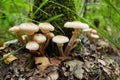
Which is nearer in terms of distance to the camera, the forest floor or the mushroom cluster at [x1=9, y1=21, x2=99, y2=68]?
the mushroom cluster at [x1=9, y1=21, x2=99, y2=68]

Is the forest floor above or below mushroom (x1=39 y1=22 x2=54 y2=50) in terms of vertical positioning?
below

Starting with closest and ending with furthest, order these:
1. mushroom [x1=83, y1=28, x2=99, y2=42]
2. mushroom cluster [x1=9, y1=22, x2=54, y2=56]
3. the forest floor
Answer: mushroom cluster [x1=9, y1=22, x2=54, y2=56] → the forest floor → mushroom [x1=83, y1=28, x2=99, y2=42]

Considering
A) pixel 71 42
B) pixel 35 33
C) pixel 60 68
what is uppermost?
pixel 35 33

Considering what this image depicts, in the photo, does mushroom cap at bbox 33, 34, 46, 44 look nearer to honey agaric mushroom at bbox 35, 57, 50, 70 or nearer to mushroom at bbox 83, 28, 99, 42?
honey agaric mushroom at bbox 35, 57, 50, 70

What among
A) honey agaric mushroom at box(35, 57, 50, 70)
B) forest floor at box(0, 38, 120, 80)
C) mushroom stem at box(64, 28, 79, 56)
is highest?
mushroom stem at box(64, 28, 79, 56)

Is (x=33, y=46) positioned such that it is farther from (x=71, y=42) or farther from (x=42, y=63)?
(x=71, y=42)

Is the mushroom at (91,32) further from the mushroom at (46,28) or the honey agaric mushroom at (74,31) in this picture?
the mushroom at (46,28)

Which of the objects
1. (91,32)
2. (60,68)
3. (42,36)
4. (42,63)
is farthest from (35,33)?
(91,32)

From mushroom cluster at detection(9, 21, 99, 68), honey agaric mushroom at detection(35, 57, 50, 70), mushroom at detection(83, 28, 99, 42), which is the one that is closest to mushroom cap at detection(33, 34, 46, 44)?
mushroom cluster at detection(9, 21, 99, 68)
